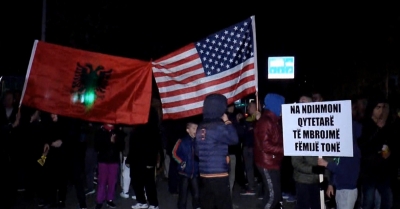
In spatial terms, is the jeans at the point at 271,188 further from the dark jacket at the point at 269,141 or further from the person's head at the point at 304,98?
the person's head at the point at 304,98

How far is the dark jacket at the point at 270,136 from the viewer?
9867 millimetres

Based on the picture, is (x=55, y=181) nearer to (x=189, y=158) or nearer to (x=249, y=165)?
(x=189, y=158)

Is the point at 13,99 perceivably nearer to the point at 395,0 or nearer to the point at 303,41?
the point at 395,0

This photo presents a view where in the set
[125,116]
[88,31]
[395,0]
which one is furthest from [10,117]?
[395,0]

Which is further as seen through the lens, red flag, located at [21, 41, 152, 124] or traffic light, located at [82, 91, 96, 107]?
traffic light, located at [82, 91, 96, 107]

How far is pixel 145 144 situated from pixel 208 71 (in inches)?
101

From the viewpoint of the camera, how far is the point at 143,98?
32.0 ft

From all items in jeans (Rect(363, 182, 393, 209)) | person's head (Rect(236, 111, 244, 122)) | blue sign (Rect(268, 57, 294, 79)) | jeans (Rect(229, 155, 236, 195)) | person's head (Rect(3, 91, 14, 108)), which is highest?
blue sign (Rect(268, 57, 294, 79))

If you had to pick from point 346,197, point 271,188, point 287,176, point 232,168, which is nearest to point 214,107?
point 346,197

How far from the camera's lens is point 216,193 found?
7.96 meters

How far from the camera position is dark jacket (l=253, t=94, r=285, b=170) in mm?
9867

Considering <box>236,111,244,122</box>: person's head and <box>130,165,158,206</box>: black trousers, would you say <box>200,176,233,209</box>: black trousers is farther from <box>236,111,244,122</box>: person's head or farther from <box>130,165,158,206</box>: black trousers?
<box>236,111,244,122</box>: person's head

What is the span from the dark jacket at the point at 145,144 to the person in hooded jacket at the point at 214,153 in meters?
3.84

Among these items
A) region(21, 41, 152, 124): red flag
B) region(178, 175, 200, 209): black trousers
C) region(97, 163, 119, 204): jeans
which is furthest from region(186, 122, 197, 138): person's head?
region(97, 163, 119, 204): jeans
